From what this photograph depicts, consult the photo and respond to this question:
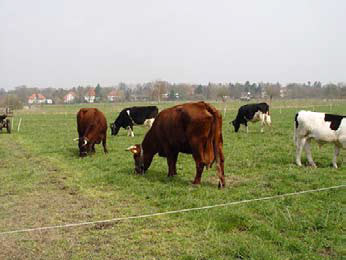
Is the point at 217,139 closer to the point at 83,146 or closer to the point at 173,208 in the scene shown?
the point at 173,208

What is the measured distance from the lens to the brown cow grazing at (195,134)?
890 centimetres

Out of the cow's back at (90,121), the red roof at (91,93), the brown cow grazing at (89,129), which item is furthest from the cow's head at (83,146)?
the red roof at (91,93)

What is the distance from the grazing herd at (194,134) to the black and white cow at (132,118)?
24.3ft

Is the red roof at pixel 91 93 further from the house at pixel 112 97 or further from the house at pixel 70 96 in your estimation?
the house at pixel 70 96

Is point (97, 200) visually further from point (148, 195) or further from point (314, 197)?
point (314, 197)

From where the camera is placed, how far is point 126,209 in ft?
24.7

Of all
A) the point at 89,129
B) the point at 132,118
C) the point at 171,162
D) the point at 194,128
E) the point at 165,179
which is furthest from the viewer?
the point at 132,118

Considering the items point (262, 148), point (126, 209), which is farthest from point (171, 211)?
point (262, 148)

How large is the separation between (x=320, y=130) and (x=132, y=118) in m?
13.8

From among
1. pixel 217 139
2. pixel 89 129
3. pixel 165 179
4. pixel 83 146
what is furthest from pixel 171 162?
pixel 89 129

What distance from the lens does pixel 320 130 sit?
10.9 m

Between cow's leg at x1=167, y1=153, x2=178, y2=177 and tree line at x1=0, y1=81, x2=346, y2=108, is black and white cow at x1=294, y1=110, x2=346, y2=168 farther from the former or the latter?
tree line at x1=0, y1=81, x2=346, y2=108

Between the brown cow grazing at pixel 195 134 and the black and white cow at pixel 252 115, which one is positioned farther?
the black and white cow at pixel 252 115

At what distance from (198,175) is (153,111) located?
14582 millimetres
